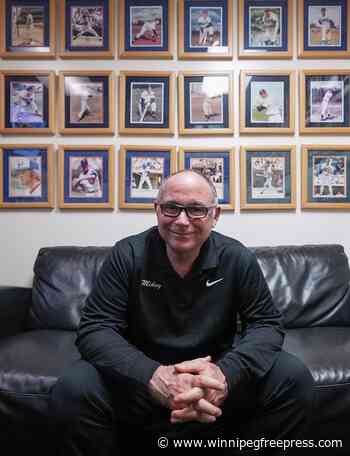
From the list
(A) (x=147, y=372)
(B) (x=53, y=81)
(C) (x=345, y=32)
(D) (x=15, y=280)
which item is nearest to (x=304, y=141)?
(C) (x=345, y=32)

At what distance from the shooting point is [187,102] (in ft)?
7.15

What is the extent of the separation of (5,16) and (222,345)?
2186mm

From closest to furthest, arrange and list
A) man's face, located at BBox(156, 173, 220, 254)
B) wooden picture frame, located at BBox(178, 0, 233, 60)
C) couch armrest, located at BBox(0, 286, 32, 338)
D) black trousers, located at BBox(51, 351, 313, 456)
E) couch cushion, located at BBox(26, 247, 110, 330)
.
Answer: black trousers, located at BBox(51, 351, 313, 456) → man's face, located at BBox(156, 173, 220, 254) → couch armrest, located at BBox(0, 286, 32, 338) → couch cushion, located at BBox(26, 247, 110, 330) → wooden picture frame, located at BBox(178, 0, 233, 60)

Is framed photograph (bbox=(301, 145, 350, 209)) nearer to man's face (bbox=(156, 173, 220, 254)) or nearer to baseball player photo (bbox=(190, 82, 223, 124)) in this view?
baseball player photo (bbox=(190, 82, 223, 124))

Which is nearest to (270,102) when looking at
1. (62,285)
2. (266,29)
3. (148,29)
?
(266,29)

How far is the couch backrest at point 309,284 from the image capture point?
191 centimetres

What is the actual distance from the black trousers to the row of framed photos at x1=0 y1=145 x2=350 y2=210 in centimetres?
116

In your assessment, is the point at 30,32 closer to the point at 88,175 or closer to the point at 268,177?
the point at 88,175

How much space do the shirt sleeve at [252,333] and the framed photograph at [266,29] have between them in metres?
1.39

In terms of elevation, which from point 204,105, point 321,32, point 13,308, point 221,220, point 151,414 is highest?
point 321,32

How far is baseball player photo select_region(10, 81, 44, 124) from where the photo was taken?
2.20 meters

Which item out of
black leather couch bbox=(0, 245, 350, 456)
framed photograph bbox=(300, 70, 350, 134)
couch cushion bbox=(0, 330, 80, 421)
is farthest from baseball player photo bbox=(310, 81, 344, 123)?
couch cushion bbox=(0, 330, 80, 421)

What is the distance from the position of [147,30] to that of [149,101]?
1.33 ft

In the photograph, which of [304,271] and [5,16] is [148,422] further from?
[5,16]
